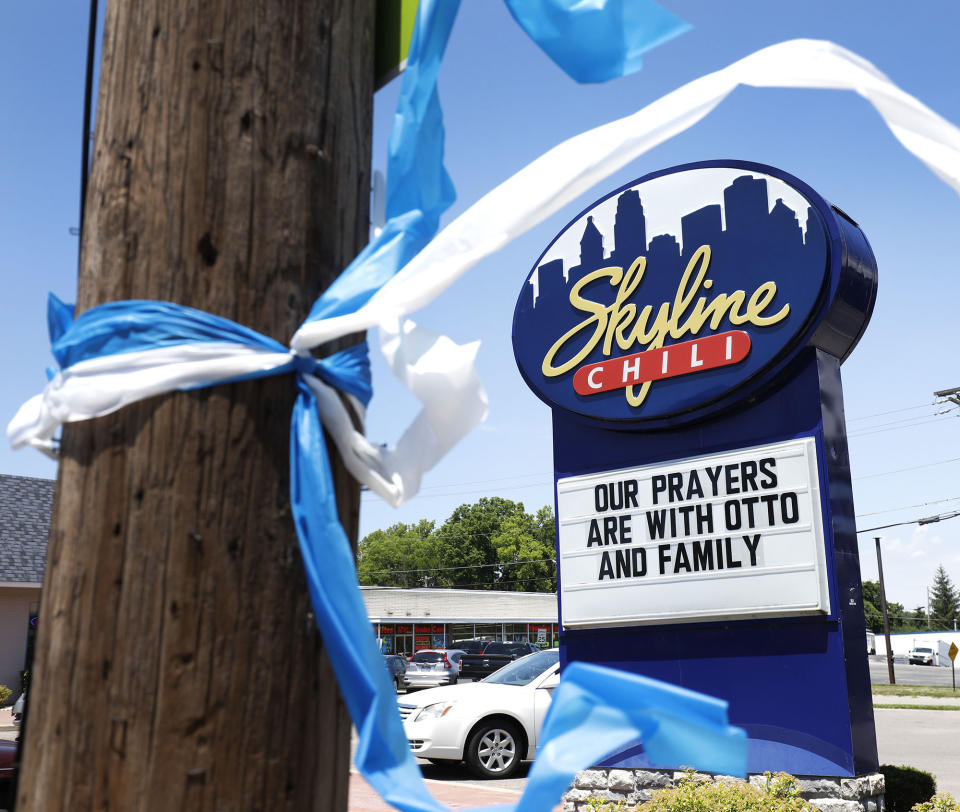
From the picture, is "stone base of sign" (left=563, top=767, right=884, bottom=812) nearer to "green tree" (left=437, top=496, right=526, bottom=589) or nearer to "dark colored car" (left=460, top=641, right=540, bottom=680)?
"dark colored car" (left=460, top=641, right=540, bottom=680)

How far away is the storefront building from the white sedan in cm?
3796

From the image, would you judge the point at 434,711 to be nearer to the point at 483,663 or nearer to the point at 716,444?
the point at 716,444

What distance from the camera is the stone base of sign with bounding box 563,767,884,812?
6406mm

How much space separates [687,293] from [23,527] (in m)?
24.4

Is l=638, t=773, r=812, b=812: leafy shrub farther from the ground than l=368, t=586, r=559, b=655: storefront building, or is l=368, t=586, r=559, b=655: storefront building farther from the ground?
l=368, t=586, r=559, b=655: storefront building

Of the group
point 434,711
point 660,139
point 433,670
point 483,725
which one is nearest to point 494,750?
point 483,725

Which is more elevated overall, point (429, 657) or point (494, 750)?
point (429, 657)

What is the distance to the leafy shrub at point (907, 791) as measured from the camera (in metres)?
7.10

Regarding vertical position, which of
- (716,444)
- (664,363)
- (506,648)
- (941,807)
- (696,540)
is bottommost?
(941,807)

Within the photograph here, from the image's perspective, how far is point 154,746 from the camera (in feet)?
4.92

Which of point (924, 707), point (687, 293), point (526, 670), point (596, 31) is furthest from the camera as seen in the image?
point (924, 707)

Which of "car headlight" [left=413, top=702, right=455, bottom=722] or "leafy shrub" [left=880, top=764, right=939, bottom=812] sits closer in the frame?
"leafy shrub" [left=880, top=764, right=939, bottom=812]

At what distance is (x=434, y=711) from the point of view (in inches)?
438

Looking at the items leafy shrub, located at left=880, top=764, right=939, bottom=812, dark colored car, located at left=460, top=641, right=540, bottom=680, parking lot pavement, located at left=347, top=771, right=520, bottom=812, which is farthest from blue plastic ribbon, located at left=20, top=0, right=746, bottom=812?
dark colored car, located at left=460, top=641, right=540, bottom=680
